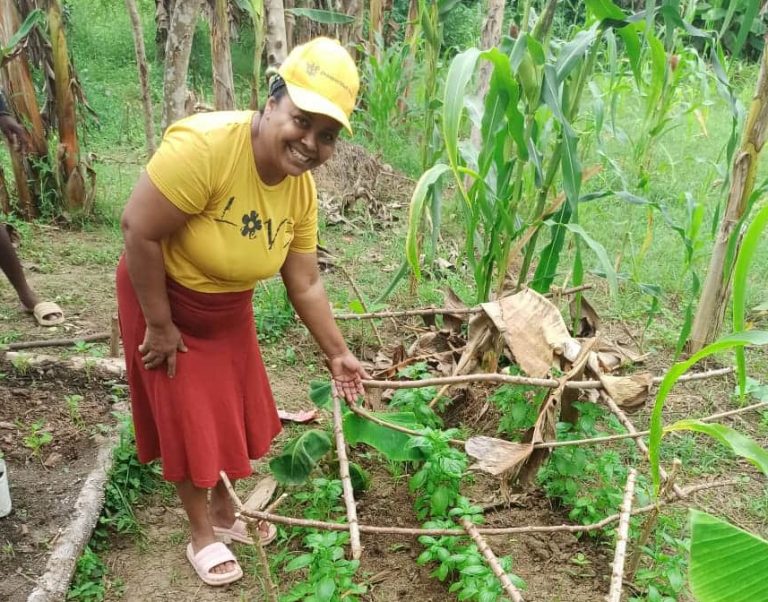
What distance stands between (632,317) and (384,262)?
1.55 m

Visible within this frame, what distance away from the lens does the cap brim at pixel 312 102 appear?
142 cm

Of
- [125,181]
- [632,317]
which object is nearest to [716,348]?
[632,317]

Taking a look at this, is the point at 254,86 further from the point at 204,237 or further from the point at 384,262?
the point at 204,237

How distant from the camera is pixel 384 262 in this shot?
4.27 meters

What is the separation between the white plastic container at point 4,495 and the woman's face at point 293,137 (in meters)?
1.26

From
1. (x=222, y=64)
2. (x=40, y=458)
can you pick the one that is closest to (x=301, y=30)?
(x=222, y=64)

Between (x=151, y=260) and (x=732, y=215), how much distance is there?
2505 millimetres

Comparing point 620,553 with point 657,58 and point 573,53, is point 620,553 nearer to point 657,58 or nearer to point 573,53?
point 573,53

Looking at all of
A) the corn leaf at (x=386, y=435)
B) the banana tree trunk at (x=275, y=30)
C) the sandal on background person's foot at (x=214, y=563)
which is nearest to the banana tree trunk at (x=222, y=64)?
the banana tree trunk at (x=275, y=30)

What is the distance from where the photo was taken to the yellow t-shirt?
1500 millimetres

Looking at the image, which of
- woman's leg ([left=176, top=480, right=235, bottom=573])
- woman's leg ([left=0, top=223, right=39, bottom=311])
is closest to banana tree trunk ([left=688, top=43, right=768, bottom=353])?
woman's leg ([left=176, top=480, right=235, bottom=573])

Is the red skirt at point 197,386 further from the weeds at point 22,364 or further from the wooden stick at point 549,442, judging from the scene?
the weeds at point 22,364

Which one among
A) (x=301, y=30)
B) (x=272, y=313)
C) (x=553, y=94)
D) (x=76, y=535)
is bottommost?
(x=76, y=535)

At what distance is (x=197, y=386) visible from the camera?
1809 mm
